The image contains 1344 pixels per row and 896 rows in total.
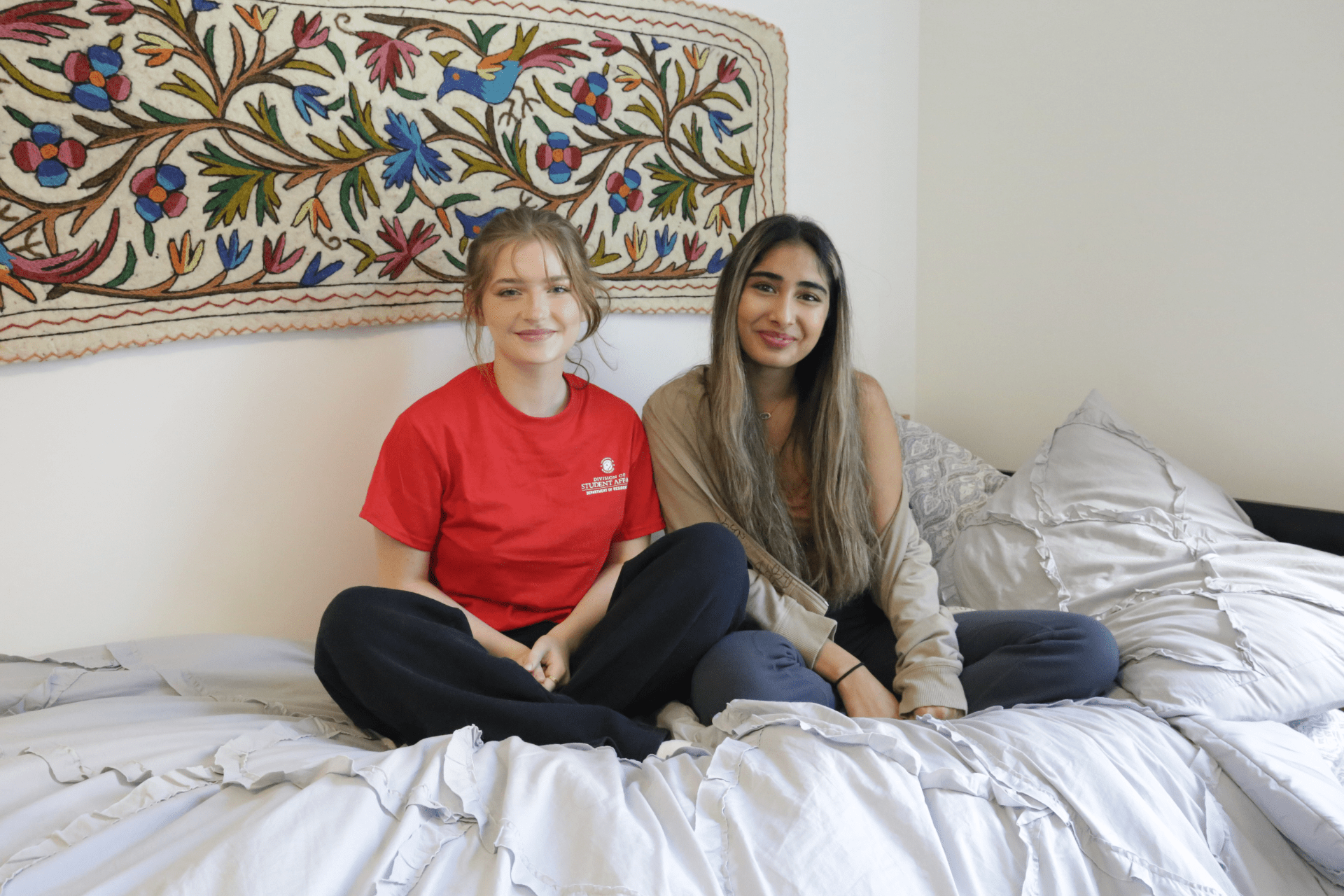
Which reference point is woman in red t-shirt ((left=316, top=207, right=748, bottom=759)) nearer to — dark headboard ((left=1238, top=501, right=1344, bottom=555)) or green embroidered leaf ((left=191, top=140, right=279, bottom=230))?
green embroidered leaf ((left=191, top=140, right=279, bottom=230))

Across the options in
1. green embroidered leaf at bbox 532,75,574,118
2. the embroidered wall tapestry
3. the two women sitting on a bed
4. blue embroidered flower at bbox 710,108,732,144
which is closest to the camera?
the two women sitting on a bed

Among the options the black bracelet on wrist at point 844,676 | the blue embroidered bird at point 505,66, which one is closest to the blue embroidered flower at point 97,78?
the blue embroidered bird at point 505,66

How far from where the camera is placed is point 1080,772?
94cm

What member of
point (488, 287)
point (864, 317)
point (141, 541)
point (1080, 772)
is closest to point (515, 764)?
point (1080, 772)

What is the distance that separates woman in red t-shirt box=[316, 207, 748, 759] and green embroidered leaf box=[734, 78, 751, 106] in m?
0.67

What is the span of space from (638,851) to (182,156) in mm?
1225

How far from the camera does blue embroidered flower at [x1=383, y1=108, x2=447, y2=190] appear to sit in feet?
4.94

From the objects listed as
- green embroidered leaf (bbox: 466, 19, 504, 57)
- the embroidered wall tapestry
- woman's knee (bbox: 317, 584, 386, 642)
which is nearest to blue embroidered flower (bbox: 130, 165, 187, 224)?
the embroidered wall tapestry

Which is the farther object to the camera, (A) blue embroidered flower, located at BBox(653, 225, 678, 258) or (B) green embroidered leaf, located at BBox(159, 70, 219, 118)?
(A) blue embroidered flower, located at BBox(653, 225, 678, 258)

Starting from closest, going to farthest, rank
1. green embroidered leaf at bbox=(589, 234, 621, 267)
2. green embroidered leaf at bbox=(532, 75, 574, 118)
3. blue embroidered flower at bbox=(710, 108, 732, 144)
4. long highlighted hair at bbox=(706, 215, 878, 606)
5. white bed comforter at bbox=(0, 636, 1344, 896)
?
white bed comforter at bbox=(0, 636, 1344, 896) < long highlighted hair at bbox=(706, 215, 878, 606) < green embroidered leaf at bbox=(532, 75, 574, 118) < green embroidered leaf at bbox=(589, 234, 621, 267) < blue embroidered flower at bbox=(710, 108, 732, 144)

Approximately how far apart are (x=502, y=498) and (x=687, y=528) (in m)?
0.31

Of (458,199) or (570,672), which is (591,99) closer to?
(458,199)

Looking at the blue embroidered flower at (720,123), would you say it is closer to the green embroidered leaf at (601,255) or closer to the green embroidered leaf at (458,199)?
the green embroidered leaf at (601,255)

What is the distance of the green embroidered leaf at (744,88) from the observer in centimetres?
187
